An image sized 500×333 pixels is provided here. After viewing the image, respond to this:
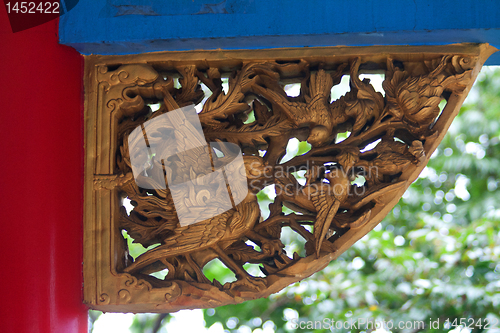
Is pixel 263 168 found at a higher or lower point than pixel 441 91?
lower

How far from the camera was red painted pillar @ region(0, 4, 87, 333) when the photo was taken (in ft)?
3.62

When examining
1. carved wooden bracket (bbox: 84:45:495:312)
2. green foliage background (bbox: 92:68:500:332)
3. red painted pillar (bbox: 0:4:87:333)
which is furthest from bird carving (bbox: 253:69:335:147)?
green foliage background (bbox: 92:68:500:332)

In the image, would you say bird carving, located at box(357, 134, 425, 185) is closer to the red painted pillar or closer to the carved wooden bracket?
the carved wooden bracket

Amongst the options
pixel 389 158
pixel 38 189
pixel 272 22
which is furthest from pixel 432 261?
pixel 38 189

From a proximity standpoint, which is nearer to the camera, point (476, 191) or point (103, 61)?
Result: point (103, 61)

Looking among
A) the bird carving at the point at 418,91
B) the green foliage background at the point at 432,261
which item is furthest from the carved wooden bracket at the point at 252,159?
the green foliage background at the point at 432,261

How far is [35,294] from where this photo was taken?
1111 millimetres

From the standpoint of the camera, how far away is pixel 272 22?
1193 mm

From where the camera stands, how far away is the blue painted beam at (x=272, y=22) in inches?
46.0

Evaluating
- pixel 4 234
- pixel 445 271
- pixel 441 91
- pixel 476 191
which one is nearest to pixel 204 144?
pixel 4 234

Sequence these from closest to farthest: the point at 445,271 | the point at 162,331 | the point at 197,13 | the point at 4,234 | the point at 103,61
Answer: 1. the point at 4,234
2. the point at 197,13
3. the point at 103,61
4. the point at 445,271
5. the point at 162,331

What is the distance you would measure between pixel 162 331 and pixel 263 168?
346cm

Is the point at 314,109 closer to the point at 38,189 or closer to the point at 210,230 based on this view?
the point at 210,230

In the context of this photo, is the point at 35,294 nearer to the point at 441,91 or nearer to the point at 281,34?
the point at 281,34
